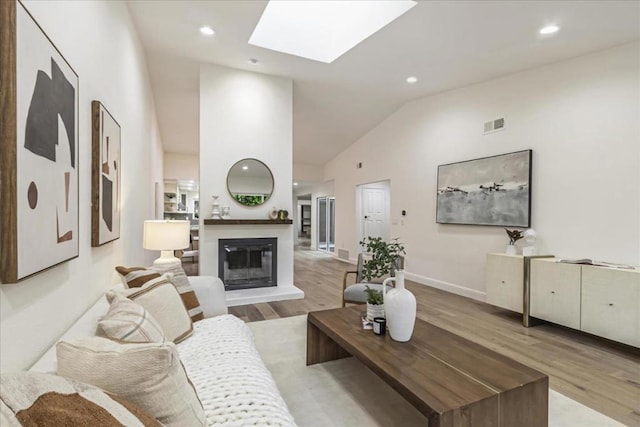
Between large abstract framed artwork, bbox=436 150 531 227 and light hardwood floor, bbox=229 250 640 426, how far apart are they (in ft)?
3.84

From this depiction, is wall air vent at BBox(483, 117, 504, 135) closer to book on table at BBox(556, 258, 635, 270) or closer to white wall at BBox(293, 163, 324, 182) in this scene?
book on table at BBox(556, 258, 635, 270)

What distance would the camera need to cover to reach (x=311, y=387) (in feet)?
7.00

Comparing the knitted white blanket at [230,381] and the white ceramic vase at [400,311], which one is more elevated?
the white ceramic vase at [400,311]

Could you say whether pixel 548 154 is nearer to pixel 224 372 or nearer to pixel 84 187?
pixel 224 372

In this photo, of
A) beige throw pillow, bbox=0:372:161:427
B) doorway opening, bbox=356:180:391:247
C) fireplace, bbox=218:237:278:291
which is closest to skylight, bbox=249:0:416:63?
fireplace, bbox=218:237:278:291

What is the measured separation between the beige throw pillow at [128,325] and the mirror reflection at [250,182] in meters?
3.12

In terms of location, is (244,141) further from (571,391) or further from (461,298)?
(571,391)

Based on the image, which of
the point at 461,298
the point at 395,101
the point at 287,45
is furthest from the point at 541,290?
the point at 287,45

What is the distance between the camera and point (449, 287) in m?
4.76

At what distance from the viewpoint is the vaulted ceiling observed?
288cm

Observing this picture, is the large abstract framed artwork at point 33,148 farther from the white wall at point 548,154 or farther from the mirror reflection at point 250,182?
the white wall at point 548,154

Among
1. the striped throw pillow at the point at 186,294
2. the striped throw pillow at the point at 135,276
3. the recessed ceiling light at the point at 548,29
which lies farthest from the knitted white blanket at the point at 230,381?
the recessed ceiling light at the point at 548,29

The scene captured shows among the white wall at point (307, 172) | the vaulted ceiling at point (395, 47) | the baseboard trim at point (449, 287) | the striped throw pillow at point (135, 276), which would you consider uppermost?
the vaulted ceiling at point (395, 47)

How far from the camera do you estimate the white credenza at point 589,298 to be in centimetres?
266
